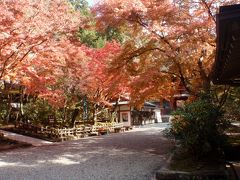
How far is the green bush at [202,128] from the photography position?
871 cm

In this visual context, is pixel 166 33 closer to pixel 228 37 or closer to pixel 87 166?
pixel 87 166

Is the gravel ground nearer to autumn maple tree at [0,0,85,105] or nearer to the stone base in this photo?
the stone base

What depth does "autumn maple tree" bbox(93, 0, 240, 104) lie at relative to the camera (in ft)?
44.0

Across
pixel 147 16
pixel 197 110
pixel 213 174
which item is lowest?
pixel 213 174

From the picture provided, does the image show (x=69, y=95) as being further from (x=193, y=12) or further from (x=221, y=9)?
(x=221, y=9)

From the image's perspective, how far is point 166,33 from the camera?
13.9m

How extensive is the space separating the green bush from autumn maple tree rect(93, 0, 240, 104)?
3.59 metres

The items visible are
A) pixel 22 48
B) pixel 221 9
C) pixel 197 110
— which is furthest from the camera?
pixel 22 48

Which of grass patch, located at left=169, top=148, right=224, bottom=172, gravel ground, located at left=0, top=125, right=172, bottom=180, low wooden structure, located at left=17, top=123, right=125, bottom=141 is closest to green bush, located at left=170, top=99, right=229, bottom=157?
grass patch, located at left=169, top=148, right=224, bottom=172

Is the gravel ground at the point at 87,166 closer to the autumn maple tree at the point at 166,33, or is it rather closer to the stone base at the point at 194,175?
the stone base at the point at 194,175

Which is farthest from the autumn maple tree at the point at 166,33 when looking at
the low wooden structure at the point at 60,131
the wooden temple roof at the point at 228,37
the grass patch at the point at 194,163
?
the low wooden structure at the point at 60,131

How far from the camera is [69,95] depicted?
24125 millimetres

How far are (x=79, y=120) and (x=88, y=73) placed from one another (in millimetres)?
9314

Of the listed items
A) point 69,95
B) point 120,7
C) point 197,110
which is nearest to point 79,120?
point 69,95
